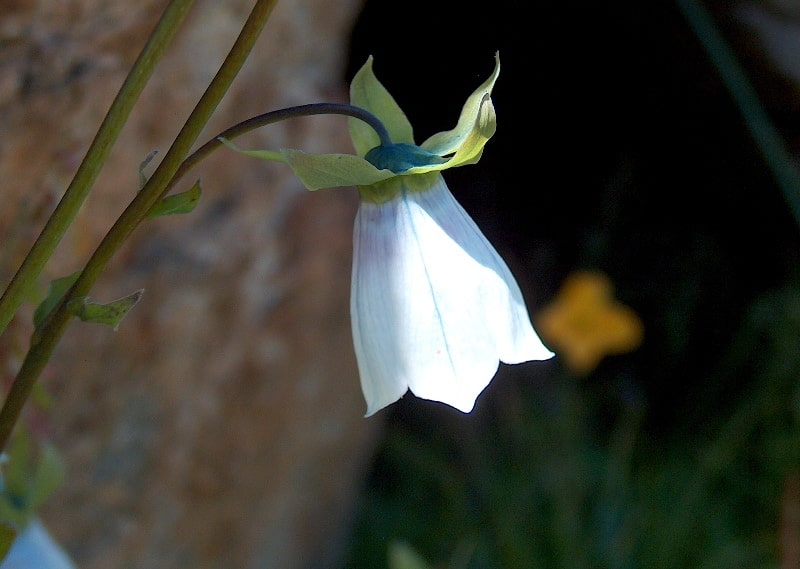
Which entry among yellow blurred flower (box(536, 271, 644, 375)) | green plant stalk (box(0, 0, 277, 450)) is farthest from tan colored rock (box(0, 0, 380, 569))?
yellow blurred flower (box(536, 271, 644, 375))

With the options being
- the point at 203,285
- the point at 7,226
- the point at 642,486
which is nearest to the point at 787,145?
the point at 642,486

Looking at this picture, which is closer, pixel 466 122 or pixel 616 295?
pixel 466 122

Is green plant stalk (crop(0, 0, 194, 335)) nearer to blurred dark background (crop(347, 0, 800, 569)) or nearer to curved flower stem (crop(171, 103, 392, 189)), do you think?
curved flower stem (crop(171, 103, 392, 189))

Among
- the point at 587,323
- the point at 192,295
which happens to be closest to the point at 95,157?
the point at 192,295

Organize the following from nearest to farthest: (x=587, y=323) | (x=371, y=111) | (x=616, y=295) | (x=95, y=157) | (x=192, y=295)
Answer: (x=95, y=157)
(x=371, y=111)
(x=192, y=295)
(x=587, y=323)
(x=616, y=295)

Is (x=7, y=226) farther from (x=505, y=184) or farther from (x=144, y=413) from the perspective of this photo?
(x=505, y=184)

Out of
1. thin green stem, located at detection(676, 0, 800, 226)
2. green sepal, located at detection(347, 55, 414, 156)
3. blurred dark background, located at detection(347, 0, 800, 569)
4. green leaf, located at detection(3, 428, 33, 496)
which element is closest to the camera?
green sepal, located at detection(347, 55, 414, 156)

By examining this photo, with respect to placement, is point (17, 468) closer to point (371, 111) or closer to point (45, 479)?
point (45, 479)
